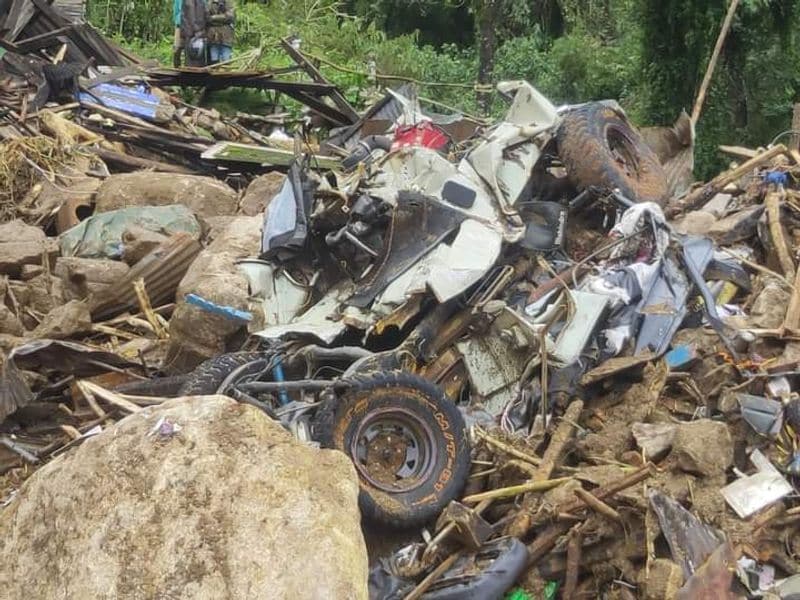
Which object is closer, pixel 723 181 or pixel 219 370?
pixel 219 370

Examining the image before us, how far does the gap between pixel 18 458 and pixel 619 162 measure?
503cm

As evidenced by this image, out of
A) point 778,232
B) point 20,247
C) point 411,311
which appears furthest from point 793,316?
point 20,247

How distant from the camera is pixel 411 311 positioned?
661cm

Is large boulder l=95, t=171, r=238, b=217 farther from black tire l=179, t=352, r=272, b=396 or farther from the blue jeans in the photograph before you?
the blue jeans

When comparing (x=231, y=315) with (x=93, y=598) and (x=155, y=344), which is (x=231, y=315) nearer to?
(x=155, y=344)

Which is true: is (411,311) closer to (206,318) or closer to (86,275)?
(206,318)

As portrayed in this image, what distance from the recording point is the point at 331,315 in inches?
271

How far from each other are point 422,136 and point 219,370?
3.21 m

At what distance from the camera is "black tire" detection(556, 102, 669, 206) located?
8.27 m

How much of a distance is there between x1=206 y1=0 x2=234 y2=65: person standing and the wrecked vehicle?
8509 mm

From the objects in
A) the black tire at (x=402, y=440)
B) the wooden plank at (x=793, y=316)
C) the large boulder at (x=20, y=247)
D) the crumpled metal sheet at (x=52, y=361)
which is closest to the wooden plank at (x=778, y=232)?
the wooden plank at (x=793, y=316)

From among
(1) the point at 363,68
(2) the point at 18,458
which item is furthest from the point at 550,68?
(2) the point at 18,458

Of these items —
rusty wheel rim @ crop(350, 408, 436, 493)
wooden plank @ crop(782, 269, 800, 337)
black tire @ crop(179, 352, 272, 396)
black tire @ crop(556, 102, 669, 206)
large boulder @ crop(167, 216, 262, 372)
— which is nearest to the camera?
rusty wheel rim @ crop(350, 408, 436, 493)

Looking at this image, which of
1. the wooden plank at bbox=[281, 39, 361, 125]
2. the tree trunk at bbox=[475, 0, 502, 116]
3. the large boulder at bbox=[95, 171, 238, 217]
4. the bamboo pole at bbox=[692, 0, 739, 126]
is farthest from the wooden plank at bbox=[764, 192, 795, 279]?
the tree trunk at bbox=[475, 0, 502, 116]
